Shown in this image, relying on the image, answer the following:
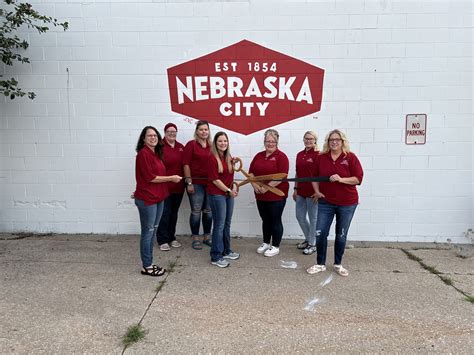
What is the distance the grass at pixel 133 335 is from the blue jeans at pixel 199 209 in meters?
2.21

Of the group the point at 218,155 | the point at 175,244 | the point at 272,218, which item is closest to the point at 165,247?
the point at 175,244

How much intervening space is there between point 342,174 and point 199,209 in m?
2.05

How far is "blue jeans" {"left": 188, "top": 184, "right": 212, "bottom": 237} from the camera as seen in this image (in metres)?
5.32

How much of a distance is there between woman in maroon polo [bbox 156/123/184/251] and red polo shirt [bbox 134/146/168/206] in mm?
949

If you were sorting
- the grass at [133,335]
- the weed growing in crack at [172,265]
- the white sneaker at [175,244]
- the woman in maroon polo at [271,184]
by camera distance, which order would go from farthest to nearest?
the white sneaker at [175,244] < the woman in maroon polo at [271,184] < the weed growing in crack at [172,265] < the grass at [133,335]

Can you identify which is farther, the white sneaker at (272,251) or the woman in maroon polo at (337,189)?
the white sneaker at (272,251)

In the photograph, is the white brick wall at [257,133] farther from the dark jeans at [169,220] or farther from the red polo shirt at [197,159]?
the red polo shirt at [197,159]

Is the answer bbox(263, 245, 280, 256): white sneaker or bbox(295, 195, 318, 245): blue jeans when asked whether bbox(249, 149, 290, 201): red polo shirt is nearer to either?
bbox(295, 195, 318, 245): blue jeans

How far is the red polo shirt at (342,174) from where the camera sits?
14.2ft

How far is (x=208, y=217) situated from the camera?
5516 millimetres

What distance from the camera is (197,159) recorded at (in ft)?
16.9

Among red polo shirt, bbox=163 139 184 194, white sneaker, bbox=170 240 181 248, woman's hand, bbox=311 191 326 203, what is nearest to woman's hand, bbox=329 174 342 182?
woman's hand, bbox=311 191 326 203

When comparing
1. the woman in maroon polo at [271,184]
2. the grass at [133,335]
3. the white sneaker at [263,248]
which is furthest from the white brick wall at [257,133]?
the grass at [133,335]

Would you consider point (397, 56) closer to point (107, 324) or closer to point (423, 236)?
point (423, 236)
